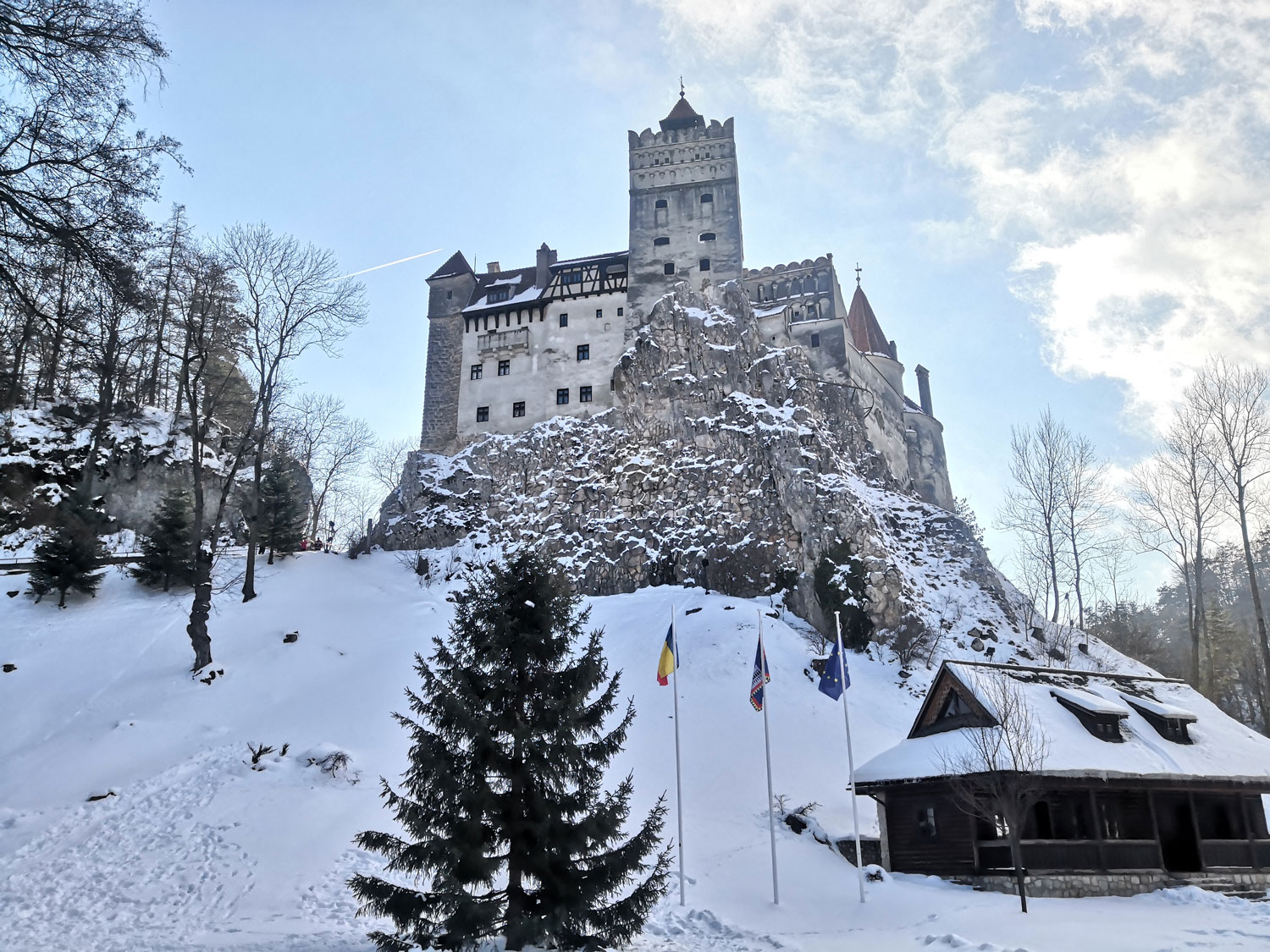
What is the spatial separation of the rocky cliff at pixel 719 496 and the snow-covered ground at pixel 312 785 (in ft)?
17.2

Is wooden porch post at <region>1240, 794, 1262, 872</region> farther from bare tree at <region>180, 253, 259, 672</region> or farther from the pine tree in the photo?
bare tree at <region>180, 253, 259, 672</region>

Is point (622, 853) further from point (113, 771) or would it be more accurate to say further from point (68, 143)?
point (113, 771)

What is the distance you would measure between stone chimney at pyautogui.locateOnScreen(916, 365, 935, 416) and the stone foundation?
145 feet

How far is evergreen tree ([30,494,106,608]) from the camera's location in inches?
1074

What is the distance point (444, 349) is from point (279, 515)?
59.6ft

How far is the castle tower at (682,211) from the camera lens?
48844 mm

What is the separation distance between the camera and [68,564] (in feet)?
90.0

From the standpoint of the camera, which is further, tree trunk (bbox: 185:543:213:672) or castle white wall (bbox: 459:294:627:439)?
castle white wall (bbox: 459:294:627:439)

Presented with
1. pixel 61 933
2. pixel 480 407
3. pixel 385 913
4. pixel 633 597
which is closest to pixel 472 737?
pixel 385 913

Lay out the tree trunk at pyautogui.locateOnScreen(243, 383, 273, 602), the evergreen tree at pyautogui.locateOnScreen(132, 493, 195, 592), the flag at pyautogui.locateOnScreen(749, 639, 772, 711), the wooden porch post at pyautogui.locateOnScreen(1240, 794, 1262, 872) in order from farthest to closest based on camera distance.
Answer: the tree trunk at pyautogui.locateOnScreen(243, 383, 273, 602)
the evergreen tree at pyautogui.locateOnScreen(132, 493, 195, 592)
the wooden porch post at pyautogui.locateOnScreen(1240, 794, 1262, 872)
the flag at pyautogui.locateOnScreen(749, 639, 772, 711)

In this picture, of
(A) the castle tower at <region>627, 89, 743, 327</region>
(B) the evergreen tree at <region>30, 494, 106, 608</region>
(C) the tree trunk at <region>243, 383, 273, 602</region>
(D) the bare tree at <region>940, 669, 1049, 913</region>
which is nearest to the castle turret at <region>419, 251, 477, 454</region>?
(A) the castle tower at <region>627, 89, 743, 327</region>

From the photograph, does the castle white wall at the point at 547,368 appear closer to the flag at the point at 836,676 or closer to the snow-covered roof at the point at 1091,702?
the flag at the point at 836,676

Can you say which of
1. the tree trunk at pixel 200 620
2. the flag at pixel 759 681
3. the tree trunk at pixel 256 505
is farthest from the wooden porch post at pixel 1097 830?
the tree trunk at pixel 256 505

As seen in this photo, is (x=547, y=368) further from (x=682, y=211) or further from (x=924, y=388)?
(x=924, y=388)
